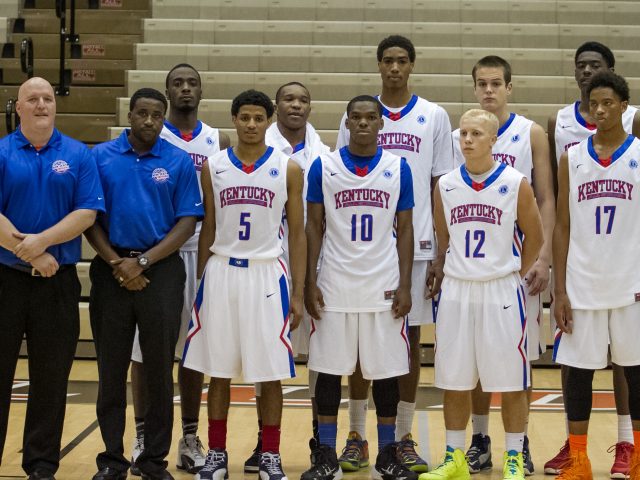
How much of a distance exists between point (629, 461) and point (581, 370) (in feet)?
1.76

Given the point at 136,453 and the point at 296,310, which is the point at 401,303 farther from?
the point at 136,453

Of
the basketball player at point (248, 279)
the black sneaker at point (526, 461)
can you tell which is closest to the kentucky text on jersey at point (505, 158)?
the basketball player at point (248, 279)

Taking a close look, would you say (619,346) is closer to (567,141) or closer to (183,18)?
(567,141)

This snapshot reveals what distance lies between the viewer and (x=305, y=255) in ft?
15.6

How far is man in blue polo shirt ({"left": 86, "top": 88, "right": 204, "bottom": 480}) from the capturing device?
459 centimetres

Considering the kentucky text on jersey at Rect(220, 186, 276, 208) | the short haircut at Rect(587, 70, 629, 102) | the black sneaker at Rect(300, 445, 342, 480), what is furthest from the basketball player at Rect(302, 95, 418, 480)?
the short haircut at Rect(587, 70, 629, 102)

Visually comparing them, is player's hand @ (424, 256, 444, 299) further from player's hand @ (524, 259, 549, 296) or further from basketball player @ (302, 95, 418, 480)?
player's hand @ (524, 259, 549, 296)

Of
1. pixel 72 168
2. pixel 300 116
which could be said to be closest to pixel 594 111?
pixel 300 116

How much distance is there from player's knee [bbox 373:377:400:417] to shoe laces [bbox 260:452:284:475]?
20.4 inches

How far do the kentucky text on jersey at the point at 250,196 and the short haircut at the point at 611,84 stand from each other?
1536 millimetres

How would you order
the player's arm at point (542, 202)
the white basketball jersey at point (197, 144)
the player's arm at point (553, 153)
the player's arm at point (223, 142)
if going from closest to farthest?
1. the player's arm at point (542, 202)
2. the white basketball jersey at point (197, 144)
3. the player's arm at point (553, 153)
4. the player's arm at point (223, 142)

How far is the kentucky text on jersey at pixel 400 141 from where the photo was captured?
16.7 ft

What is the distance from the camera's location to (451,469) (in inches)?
182

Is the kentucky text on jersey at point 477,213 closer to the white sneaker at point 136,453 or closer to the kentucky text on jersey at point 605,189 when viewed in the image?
the kentucky text on jersey at point 605,189
